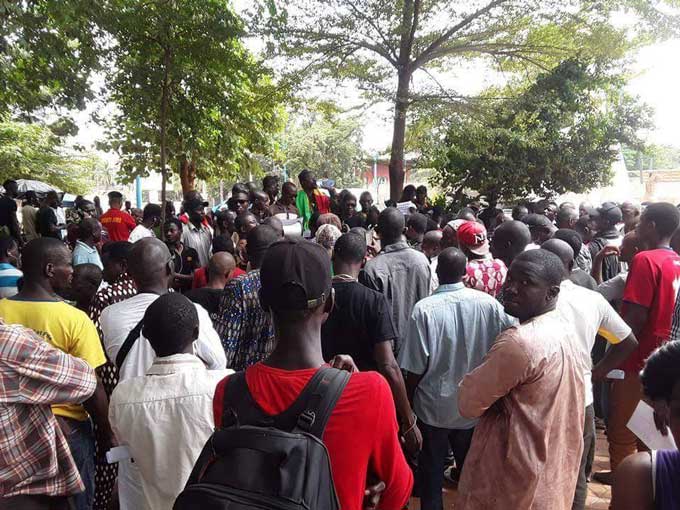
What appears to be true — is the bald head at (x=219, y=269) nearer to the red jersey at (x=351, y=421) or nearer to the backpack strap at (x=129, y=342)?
the backpack strap at (x=129, y=342)

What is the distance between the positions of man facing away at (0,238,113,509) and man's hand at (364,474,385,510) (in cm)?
172

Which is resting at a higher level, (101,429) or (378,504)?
(378,504)

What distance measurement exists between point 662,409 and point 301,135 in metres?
41.3

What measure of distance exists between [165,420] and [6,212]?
957cm

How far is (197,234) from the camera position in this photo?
23.5 feet

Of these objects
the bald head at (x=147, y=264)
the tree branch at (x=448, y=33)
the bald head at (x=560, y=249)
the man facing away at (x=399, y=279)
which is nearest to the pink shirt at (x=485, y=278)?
the man facing away at (x=399, y=279)

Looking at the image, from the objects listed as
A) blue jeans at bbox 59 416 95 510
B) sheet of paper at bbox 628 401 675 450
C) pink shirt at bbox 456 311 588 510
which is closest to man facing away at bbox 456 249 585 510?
pink shirt at bbox 456 311 588 510

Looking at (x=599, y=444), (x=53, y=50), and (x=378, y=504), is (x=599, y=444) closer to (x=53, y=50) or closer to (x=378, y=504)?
(x=378, y=504)

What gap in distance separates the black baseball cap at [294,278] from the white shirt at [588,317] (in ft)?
6.12

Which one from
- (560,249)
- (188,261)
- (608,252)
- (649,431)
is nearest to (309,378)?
(649,431)

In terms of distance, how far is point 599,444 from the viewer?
527 centimetres

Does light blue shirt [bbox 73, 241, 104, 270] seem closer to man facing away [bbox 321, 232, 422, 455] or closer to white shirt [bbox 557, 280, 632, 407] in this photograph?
man facing away [bbox 321, 232, 422, 455]

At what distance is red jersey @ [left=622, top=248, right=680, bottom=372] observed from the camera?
3639 mm

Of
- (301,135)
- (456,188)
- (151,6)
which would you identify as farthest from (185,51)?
(301,135)
